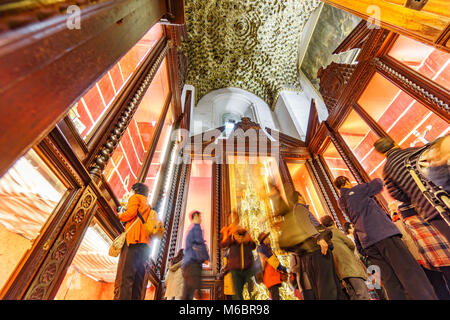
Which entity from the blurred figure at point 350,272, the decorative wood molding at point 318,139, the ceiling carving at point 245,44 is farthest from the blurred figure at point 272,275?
the ceiling carving at point 245,44

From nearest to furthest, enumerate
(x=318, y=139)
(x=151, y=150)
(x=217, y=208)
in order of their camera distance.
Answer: (x=151, y=150)
(x=217, y=208)
(x=318, y=139)

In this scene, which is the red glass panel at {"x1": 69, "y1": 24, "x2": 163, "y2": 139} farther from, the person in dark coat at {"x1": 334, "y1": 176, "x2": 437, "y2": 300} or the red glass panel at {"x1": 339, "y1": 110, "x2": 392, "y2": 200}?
the red glass panel at {"x1": 339, "y1": 110, "x2": 392, "y2": 200}

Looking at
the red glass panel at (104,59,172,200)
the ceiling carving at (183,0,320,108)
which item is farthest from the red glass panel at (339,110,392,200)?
the ceiling carving at (183,0,320,108)

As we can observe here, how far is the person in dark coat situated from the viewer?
1.39 m

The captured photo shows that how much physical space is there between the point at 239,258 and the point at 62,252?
149 centimetres

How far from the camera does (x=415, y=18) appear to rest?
193 cm

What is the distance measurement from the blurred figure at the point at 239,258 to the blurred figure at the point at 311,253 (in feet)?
1.23

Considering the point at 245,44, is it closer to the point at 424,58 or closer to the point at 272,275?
the point at 424,58

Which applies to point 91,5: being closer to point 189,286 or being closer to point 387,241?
point 189,286

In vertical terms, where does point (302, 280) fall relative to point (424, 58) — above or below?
below

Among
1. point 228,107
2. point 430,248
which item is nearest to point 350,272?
point 430,248

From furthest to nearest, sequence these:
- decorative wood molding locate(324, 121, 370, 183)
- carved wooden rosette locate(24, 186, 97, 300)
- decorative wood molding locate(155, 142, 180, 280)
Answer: decorative wood molding locate(324, 121, 370, 183)
decorative wood molding locate(155, 142, 180, 280)
carved wooden rosette locate(24, 186, 97, 300)

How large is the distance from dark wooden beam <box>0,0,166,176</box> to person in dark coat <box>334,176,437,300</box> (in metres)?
2.30
